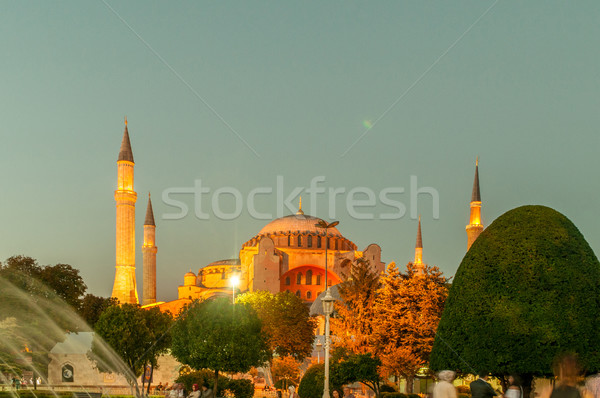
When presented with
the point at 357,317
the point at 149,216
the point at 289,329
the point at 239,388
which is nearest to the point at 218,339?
the point at 239,388

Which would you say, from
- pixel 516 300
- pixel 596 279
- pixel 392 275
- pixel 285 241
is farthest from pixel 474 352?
pixel 285 241

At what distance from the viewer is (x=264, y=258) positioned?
2724 inches

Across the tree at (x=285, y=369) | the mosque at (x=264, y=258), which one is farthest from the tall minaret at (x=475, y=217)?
the tree at (x=285, y=369)

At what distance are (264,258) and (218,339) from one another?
45.0m

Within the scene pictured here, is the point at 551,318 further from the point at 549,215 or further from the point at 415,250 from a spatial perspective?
the point at 415,250

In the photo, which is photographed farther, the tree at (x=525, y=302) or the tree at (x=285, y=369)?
the tree at (x=285, y=369)

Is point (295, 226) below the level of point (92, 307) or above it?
above

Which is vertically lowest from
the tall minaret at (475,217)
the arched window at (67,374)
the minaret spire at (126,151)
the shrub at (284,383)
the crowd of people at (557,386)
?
the arched window at (67,374)

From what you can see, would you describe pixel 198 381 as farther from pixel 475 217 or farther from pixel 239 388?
pixel 475 217

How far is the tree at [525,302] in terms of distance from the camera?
16688 mm

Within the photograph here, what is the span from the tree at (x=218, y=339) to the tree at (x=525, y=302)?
8.88m

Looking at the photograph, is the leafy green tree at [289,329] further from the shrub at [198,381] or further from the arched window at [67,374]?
the arched window at [67,374]

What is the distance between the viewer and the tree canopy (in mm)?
16688

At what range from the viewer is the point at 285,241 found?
7681 cm
